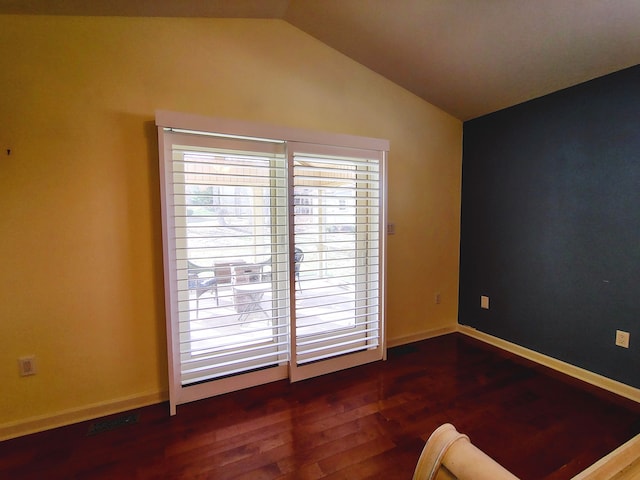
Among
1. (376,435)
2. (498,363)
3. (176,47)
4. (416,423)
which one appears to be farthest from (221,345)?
(498,363)

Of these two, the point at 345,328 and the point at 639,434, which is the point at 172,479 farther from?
the point at 639,434

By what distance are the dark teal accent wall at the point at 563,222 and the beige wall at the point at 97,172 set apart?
195 cm

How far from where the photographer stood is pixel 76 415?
1.85m

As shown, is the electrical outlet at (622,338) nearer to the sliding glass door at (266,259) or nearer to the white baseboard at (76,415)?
the sliding glass door at (266,259)

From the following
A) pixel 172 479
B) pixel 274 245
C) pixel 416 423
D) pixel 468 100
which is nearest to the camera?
pixel 172 479

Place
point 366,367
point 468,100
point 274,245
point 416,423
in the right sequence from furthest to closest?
point 468,100 → point 366,367 → point 274,245 → point 416,423

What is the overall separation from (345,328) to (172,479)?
1.54 meters

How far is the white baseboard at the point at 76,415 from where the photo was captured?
1733 millimetres

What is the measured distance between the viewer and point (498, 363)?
8.47 ft

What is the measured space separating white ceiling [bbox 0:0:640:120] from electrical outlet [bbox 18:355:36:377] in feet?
6.45

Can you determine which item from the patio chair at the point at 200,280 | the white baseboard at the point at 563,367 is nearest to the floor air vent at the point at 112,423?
the patio chair at the point at 200,280

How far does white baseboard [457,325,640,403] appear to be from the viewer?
6.84ft

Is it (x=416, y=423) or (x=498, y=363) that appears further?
(x=498, y=363)

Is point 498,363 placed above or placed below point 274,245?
below
